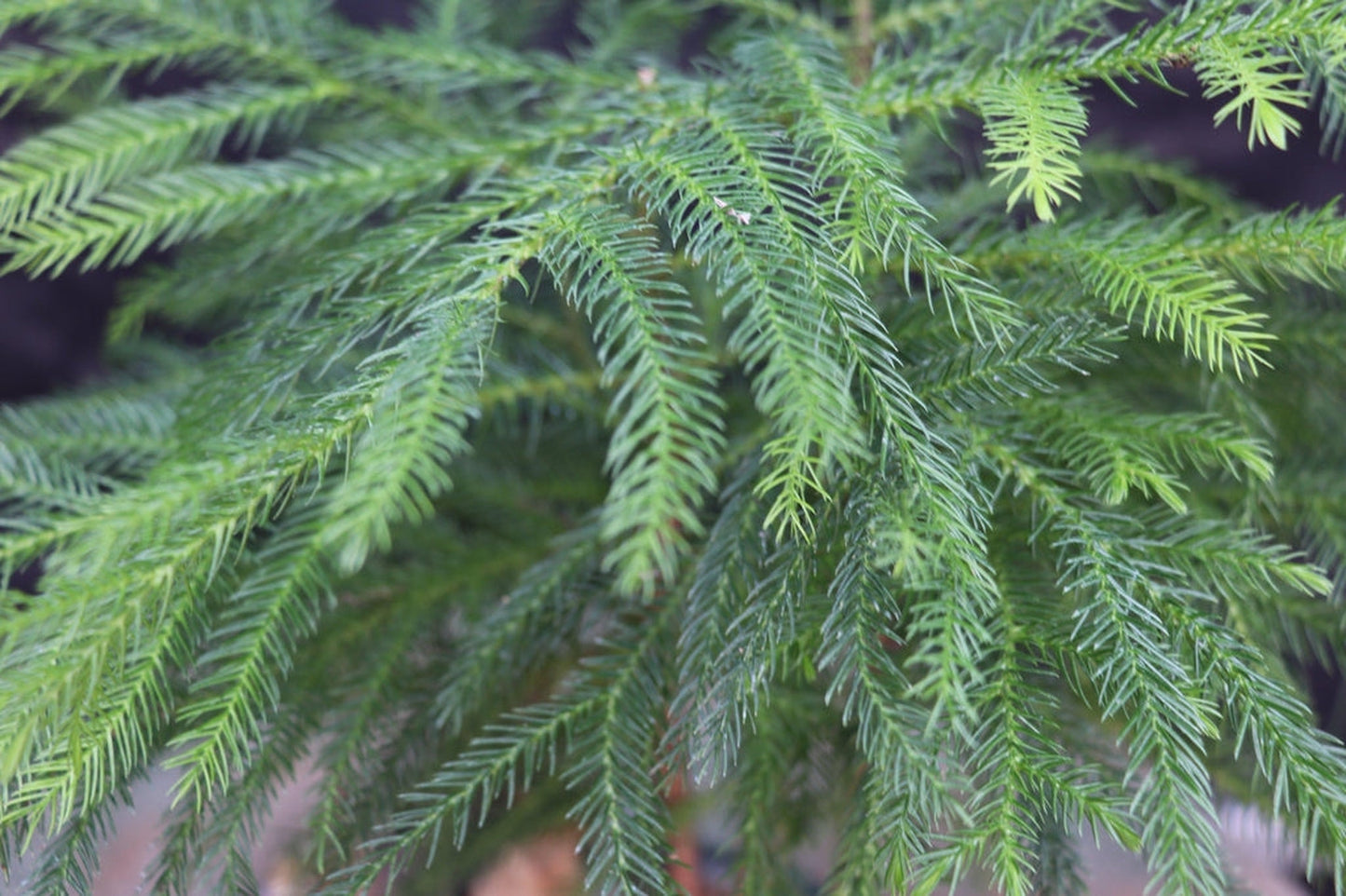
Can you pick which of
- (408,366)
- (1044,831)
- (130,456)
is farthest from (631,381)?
(130,456)

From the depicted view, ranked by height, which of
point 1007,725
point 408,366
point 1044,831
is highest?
point 408,366

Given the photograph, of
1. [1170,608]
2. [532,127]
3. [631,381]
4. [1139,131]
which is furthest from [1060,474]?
[1139,131]

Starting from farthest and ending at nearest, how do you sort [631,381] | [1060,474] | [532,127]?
[532,127] < [1060,474] < [631,381]

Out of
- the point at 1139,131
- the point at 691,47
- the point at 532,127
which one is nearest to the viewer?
the point at 532,127

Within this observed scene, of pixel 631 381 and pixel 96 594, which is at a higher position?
pixel 631 381

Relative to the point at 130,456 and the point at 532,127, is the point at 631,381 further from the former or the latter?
the point at 130,456

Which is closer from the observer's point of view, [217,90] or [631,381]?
[631,381]
